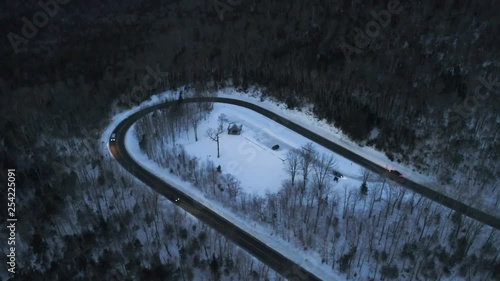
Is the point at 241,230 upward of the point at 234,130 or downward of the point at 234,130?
downward

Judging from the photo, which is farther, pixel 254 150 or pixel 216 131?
pixel 216 131

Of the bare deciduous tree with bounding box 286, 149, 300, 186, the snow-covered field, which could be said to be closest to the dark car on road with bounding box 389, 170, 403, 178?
the snow-covered field

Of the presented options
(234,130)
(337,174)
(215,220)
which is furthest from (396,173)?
(215,220)

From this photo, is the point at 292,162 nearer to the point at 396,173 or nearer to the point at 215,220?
the point at 215,220

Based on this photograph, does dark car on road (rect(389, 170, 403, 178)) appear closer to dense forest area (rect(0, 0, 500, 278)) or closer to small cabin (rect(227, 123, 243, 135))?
dense forest area (rect(0, 0, 500, 278))

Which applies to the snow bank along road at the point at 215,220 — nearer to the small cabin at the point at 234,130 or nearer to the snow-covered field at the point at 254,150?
the snow-covered field at the point at 254,150
